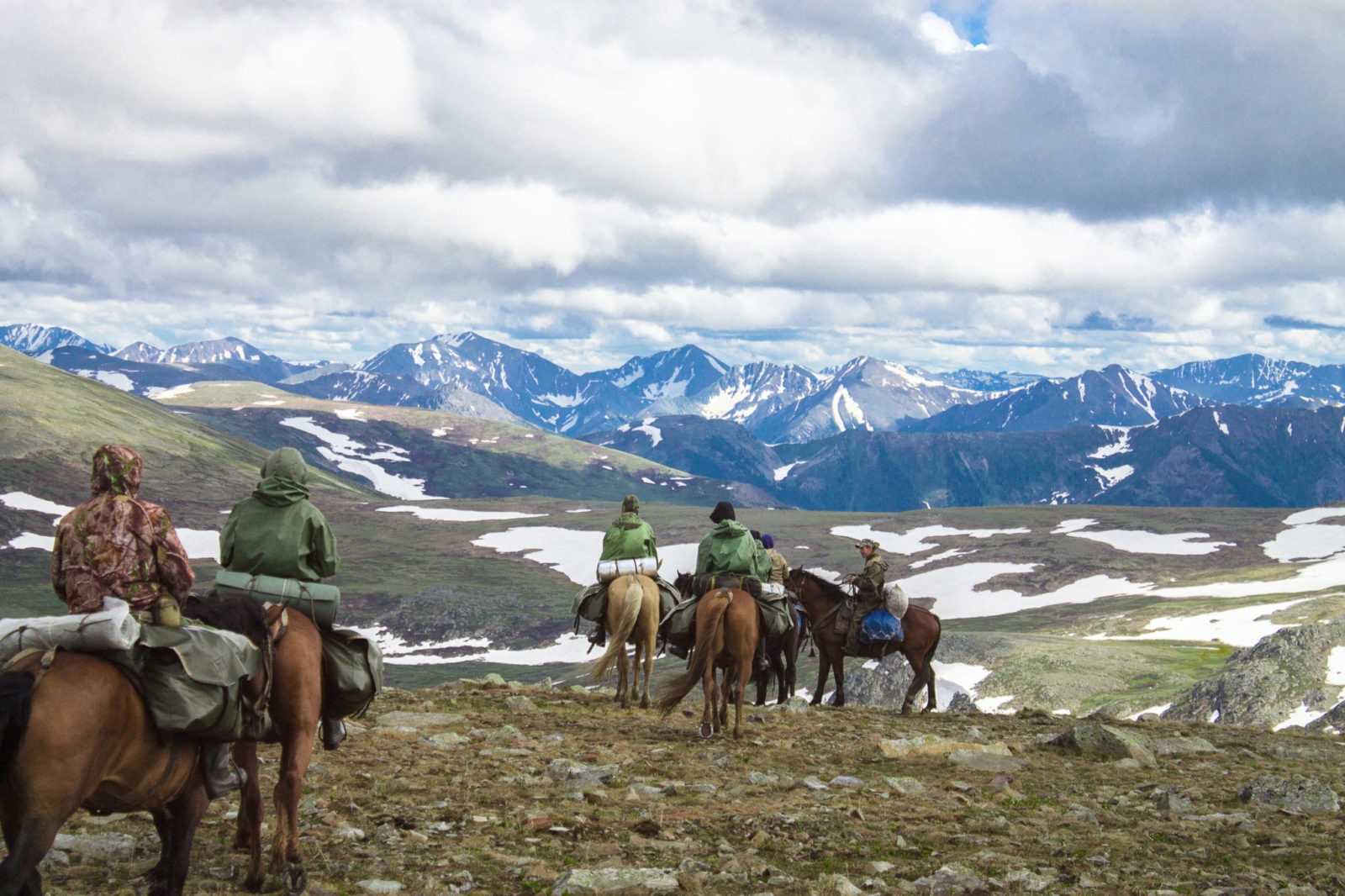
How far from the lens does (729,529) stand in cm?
2091

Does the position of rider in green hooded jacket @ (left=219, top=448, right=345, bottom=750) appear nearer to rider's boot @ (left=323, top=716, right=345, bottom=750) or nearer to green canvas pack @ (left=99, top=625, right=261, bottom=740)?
rider's boot @ (left=323, top=716, right=345, bottom=750)

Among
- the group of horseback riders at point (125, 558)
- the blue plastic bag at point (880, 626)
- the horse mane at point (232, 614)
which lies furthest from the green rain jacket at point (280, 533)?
the blue plastic bag at point (880, 626)

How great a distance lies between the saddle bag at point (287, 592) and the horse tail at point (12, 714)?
3.11 meters

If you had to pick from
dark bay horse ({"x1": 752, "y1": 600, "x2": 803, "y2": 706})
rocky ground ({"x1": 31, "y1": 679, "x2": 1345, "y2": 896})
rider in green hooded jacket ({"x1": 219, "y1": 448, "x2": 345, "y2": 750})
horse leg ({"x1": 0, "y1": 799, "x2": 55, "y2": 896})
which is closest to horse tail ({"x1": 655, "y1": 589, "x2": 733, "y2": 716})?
rocky ground ({"x1": 31, "y1": 679, "x2": 1345, "y2": 896})

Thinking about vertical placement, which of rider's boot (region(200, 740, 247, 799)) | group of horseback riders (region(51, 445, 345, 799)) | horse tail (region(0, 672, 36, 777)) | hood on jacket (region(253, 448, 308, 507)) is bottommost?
rider's boot (region(200, 740, 247, 799))

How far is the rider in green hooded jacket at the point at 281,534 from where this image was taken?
10.8m

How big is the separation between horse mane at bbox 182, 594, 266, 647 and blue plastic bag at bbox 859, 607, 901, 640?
792 inches

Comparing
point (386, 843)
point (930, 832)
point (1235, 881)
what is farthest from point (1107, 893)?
point (386, 843)

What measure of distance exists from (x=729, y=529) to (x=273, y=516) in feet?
37.6

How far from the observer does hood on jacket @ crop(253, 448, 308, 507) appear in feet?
35.8

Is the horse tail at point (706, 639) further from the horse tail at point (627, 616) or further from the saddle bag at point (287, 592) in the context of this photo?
the saddle bag at point (287, 592)

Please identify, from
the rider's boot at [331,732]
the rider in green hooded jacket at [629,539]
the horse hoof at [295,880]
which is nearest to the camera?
the horse hoof at [295,880]

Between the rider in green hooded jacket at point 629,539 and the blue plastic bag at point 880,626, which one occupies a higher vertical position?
the rider in green hooded jacket at point 629,539

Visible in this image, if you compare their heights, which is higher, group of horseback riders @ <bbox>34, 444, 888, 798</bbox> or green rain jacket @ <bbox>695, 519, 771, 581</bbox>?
group of horseback riders @ <bbox>34, 444, 888, 798</bbox>
